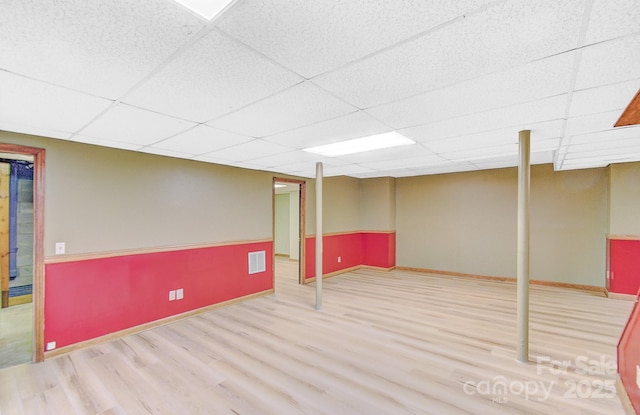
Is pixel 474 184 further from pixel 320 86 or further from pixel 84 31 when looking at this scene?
pixel 84 31

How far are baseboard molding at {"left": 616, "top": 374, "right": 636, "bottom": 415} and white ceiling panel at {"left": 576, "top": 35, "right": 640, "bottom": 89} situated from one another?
2.21 meters

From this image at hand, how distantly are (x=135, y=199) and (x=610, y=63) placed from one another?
172 inches

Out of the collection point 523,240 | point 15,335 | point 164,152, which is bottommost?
point 15,335

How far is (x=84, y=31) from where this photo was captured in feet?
3.80

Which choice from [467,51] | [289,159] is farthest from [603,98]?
[289,159]

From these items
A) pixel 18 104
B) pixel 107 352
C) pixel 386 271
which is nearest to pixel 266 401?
pixel 107 352

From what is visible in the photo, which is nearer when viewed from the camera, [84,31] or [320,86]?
[84,31]

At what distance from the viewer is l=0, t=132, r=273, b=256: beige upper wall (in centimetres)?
293

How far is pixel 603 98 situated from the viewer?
1.89m

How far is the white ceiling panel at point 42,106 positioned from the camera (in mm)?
1663

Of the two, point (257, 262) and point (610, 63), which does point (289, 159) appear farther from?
point (610, 63)

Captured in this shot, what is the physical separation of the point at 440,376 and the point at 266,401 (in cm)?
153

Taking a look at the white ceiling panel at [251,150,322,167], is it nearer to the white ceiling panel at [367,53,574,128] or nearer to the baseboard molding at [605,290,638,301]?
the white ceiling panel at [367,53,574,128]

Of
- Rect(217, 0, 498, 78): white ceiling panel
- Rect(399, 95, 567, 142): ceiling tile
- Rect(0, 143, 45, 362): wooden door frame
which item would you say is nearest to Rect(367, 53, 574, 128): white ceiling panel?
Rect(399, 95, 567, 142): ceiling tile
